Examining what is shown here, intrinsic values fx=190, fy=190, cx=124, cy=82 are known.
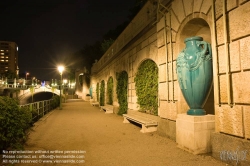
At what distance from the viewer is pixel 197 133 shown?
443 centimetres

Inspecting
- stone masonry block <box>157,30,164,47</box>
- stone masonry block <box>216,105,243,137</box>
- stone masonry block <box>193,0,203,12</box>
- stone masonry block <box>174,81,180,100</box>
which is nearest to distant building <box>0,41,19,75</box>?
stone masonry block <box>157,30,164,47</box>

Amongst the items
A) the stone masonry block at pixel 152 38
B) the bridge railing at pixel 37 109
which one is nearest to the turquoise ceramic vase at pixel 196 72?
the stone masonry block at pixel 152 38

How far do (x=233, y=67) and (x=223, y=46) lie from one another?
1.78 feet

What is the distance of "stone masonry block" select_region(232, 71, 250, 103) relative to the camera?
3625mm

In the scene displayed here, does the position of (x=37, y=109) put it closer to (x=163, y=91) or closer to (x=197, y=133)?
(x=163, y=91)

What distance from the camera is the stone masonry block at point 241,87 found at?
362 centimetres

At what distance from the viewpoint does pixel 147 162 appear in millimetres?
4043

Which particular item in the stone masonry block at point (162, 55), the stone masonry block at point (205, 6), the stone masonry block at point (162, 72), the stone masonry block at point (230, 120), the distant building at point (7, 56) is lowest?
the stone masonry block at point (230, 120)

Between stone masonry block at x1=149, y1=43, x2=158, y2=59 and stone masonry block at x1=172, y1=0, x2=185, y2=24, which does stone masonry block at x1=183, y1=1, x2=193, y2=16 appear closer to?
stone masonry block at x1=172, y1=0, x2=185, y2=24

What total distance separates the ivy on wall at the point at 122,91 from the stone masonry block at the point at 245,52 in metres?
8.06

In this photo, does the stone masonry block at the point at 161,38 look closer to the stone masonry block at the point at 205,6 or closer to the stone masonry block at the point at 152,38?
the stone masonry block at the point at 152,38

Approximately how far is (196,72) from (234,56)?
91 centimetres

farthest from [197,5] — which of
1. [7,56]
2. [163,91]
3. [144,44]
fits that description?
[7,56]

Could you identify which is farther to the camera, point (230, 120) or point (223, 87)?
point (223, 87)
